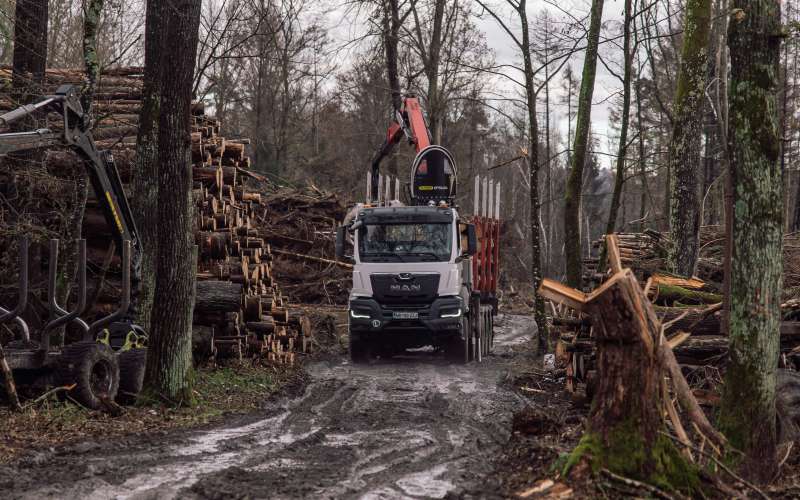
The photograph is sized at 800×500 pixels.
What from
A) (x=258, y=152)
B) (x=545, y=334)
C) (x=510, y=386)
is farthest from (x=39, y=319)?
(x=258, y=152)

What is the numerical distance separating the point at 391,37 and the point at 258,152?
39.7ft

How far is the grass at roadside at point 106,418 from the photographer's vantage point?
306 inches

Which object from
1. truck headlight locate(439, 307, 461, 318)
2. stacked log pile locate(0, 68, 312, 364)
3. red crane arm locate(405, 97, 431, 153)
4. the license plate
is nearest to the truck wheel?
the license plate

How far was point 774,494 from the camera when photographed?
6.29m

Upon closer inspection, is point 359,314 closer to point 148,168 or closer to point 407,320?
point 407,320

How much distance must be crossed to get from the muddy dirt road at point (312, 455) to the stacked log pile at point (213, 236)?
95.8 inches

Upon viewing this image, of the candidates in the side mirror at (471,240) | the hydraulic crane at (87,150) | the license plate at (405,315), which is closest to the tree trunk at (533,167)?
the side mirror at (471,240)

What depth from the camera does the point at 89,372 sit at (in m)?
9.18

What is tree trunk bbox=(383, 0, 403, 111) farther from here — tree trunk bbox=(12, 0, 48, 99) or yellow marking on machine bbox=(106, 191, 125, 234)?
yellow marking on machine bbox=(106, 191, 125, 234)

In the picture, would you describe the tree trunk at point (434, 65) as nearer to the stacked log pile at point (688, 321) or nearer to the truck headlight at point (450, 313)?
the truck headlight at point (450, 313)

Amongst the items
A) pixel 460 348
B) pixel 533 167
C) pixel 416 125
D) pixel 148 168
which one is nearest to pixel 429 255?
pixel 460 348

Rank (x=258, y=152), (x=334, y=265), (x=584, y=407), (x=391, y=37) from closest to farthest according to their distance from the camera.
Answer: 1. (x=584, y=407)
2. (x=334, y=265)
3. (x=391, y=37)
4. (x=258, y=152)

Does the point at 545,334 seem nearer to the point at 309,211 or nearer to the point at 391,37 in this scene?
the point at 309,211

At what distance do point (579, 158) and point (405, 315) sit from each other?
4.47m
